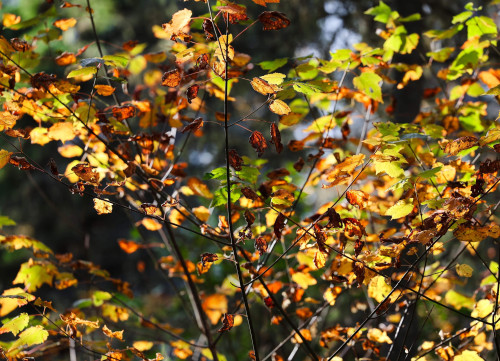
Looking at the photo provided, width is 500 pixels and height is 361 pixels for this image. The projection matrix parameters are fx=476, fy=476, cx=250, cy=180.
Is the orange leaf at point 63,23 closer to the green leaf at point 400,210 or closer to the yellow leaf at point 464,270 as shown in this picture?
the green leaf at point 400,210

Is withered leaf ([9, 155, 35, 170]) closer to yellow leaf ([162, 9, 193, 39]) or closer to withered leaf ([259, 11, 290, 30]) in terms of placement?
yellow leaf ([162, 9, 193, 39])

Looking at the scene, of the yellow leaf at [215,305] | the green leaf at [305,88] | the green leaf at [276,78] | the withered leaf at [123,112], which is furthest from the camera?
the yellow leaf at [215,305]

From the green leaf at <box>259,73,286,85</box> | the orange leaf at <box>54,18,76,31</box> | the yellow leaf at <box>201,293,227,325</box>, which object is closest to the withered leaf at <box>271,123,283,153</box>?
the green leaf at <box>259,73,286,85</box>

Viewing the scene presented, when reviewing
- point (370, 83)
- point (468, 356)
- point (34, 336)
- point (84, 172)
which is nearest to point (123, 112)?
point (84, 172)

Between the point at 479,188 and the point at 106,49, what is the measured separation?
5479mm

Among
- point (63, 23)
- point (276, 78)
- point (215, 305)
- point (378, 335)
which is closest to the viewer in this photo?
point (276, 78)

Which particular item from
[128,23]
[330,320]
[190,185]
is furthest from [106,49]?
[190,185]

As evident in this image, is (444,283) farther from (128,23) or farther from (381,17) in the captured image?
(128,23)

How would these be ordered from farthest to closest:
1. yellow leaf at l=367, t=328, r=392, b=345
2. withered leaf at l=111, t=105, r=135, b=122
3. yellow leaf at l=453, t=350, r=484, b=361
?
yellow leaf at l=367, t=328, r=392, b=345
withered leaf at l=111, t=105, r=135, b=122
yellow leaf at l=453, t=350, r=484, b=361

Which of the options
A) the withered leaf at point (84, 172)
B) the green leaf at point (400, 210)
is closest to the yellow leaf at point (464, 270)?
the green leaf at point (400, 210)

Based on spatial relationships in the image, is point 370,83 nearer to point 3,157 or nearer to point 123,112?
point 123,112

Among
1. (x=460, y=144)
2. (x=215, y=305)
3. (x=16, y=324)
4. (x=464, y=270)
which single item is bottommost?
(x=215, y=305)

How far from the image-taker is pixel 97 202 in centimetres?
135

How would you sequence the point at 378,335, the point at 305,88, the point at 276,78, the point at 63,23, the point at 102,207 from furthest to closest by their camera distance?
the point at 63,23 → the point at 378,335 → the point at 102,207 → the point at 305,88 → the point at 276,78
